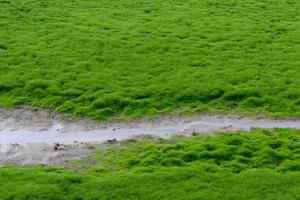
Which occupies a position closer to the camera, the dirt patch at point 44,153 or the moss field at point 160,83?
the moss field at point 160,83

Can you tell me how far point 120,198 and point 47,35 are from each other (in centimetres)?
1710

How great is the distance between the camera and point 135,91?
26.1 m

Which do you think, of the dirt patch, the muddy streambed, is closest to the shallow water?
the muddy streambed

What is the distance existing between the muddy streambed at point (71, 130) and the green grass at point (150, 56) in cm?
80

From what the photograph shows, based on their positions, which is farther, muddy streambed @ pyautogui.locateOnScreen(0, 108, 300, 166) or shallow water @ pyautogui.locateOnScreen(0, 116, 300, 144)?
shallow water @ pyautogui.locateOnScreen(0, 116, 300, 144)

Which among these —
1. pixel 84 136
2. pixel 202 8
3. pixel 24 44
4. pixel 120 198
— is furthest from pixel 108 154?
pixel 202 8

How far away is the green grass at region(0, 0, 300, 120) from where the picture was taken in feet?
83.1

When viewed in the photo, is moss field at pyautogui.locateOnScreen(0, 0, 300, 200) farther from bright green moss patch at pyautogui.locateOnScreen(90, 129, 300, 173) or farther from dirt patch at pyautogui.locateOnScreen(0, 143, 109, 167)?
dirt patch at pyautogui.locateOnScreen(0, 143, 109, 167)

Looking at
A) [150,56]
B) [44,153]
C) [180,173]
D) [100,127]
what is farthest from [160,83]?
[180,173]

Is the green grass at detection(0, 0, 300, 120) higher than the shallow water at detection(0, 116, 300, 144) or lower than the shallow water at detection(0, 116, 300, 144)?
higher

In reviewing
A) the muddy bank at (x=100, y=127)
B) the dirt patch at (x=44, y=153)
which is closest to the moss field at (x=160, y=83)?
the dirt patch at (x=44, y=153)

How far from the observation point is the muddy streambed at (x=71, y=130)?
21.2m

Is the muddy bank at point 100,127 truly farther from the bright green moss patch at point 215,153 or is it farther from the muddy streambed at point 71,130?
the bright green moss patch at point 215,153

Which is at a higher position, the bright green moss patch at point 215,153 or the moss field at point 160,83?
the moss field at point 160,83
